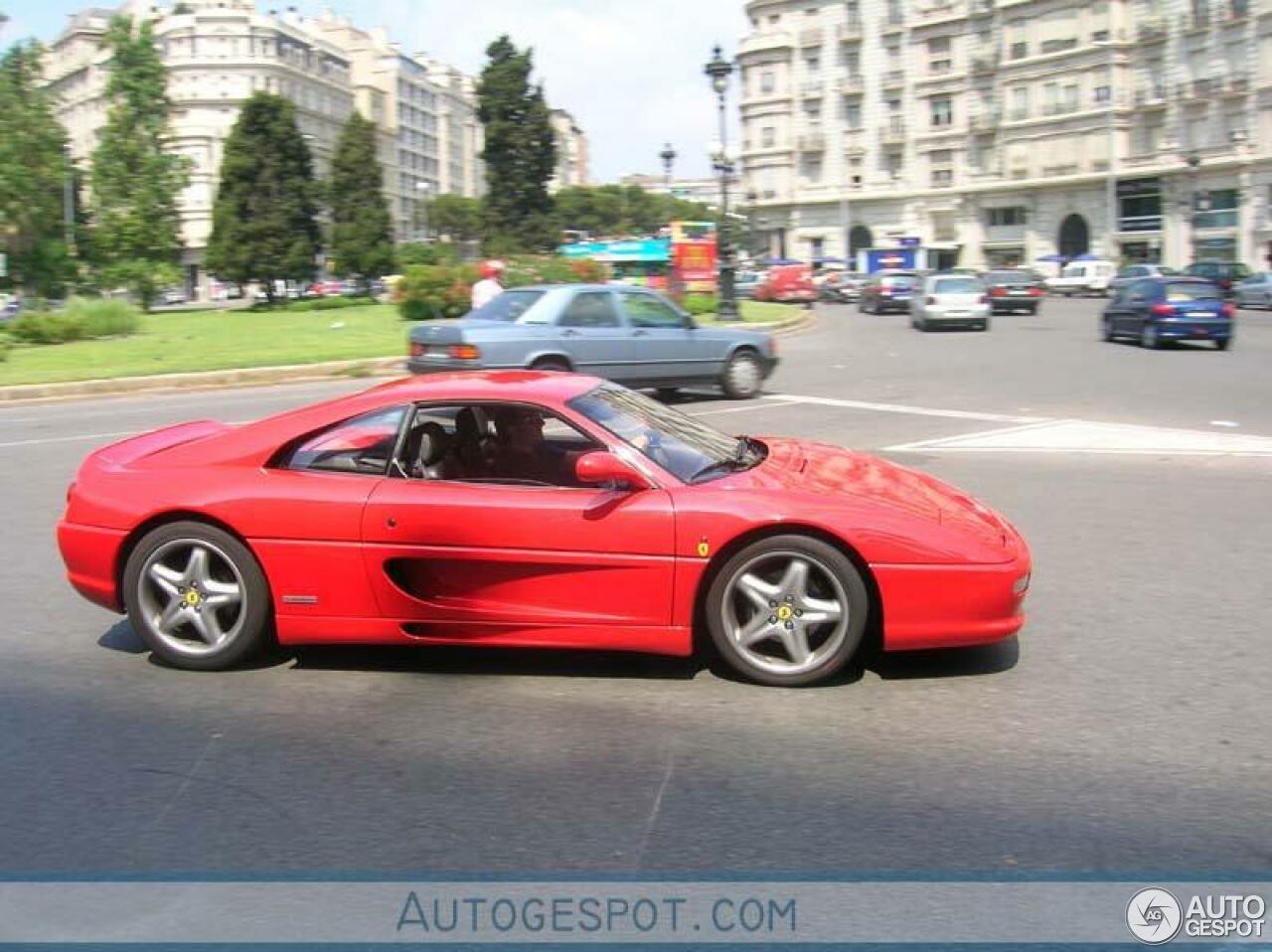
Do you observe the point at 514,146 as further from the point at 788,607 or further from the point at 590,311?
the point at 788,607

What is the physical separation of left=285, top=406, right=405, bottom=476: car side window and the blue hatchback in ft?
72.1

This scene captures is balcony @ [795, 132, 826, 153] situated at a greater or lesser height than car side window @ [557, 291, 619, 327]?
greater

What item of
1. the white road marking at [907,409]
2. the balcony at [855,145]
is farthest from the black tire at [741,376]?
the balcony at [855,145]

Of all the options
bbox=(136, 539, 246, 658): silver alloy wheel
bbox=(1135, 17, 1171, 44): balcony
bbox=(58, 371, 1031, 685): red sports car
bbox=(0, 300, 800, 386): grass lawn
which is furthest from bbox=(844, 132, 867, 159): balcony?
bbox=(136, 539, 246, 658): silver alloy wheel

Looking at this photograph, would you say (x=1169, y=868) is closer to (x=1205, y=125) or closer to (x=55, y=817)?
(x=55, y=817)

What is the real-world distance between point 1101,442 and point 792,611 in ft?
26.9

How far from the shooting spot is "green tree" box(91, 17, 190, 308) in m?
58.6

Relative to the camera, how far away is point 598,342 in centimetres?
1570

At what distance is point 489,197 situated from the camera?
7419 cm

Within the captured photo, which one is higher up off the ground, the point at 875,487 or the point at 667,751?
the point at 875,487

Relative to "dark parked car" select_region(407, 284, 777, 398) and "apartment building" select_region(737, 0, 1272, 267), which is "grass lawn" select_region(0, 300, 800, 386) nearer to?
"dark parked car" select_region(407, 284, 777, 398)

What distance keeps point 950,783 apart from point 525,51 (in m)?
74.4

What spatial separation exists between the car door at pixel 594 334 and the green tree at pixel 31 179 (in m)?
44.1

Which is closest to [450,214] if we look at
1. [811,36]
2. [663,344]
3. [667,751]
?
[811,36]
